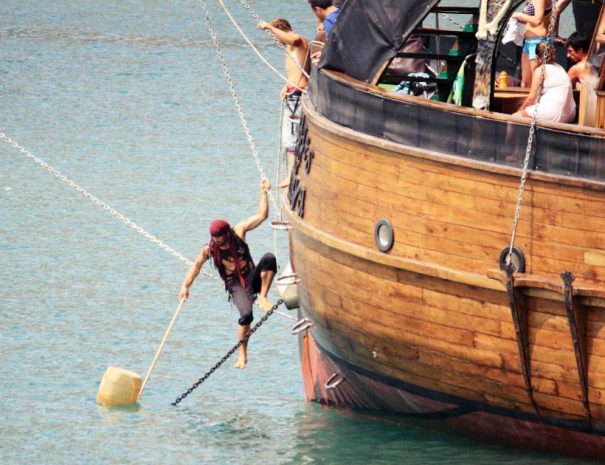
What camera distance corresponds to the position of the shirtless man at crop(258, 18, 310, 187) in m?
13.6

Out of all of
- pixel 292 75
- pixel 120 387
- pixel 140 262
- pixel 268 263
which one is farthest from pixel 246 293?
pixel 140 262

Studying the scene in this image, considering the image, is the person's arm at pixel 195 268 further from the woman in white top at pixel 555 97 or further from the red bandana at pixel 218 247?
the woman in white top at pixel 555 97

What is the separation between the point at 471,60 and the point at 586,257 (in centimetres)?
201

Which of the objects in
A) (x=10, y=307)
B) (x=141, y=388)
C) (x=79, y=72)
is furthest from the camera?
(x=79, y=72)

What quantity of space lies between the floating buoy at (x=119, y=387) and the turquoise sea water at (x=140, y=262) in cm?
13

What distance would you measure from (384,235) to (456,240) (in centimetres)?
62

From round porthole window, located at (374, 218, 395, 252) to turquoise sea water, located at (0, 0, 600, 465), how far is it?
1.49 metres

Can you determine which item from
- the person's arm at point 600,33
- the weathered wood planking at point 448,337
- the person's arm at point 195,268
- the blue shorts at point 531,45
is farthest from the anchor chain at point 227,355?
the person's arm at point 600,33

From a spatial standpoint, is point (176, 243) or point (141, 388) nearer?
point (141, 388)

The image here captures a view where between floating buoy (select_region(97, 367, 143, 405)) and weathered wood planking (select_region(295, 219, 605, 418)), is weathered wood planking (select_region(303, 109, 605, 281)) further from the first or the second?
floating buoy (select_region(97, 367, 143, 405))

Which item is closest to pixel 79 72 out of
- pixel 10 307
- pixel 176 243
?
pixel 176 243

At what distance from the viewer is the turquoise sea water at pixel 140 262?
12383mm

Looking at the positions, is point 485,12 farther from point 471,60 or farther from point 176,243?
point 176,243

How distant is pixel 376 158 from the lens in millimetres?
10477
